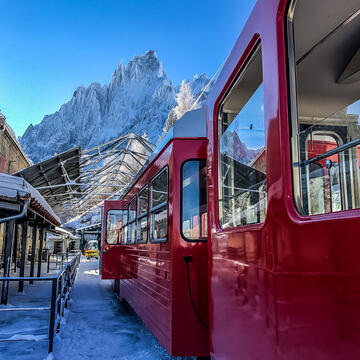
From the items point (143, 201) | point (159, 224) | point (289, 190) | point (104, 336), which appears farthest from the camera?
point (104, 336)

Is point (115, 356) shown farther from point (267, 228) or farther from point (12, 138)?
point (12, 138)

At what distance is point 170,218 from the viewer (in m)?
3.97

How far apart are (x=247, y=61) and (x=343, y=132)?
2.89 ft

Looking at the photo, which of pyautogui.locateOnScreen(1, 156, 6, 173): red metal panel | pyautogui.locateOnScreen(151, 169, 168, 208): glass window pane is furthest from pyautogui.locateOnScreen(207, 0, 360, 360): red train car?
pyautogui.locateOnScreen(1, 156, 6, 173): red metal panel

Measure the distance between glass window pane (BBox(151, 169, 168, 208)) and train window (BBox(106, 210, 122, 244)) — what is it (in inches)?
165

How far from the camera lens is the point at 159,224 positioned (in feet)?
14.8

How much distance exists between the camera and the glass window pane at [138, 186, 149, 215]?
548cm

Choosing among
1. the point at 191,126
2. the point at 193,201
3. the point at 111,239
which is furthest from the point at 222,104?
the point at 111,239

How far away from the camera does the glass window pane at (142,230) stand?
17.5 feet

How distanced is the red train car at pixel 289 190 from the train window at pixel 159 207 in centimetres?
139

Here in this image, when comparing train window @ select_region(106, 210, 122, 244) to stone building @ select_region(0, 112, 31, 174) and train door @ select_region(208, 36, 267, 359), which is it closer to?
train door @ select_region(208, 36, 267, 359)

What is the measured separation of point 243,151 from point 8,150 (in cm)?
2020

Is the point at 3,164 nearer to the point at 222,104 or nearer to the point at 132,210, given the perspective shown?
the point at 132,210

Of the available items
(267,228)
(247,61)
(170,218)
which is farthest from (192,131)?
(267,228)
